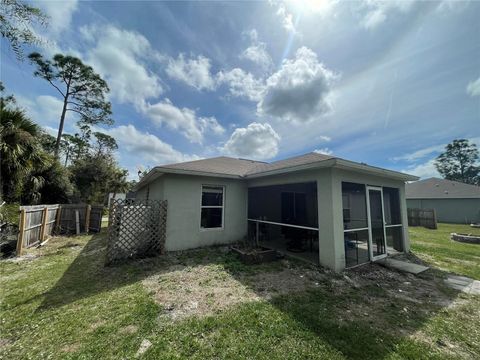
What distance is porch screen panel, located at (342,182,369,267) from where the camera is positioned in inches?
241

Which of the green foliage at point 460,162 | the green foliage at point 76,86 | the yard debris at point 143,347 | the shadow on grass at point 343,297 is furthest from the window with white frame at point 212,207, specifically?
the green foliage at point 460,162

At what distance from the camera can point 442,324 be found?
2.99 meters

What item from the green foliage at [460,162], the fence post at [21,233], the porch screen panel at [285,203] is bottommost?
the fence post at [21,233]

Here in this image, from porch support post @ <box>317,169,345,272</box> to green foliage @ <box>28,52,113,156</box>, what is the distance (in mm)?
19180

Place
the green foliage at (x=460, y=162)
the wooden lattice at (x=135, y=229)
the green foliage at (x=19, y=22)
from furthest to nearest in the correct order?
the green foliage at (x=460, y=162)
the wooden lattice at (x=135, y=229)
the green foliage at (x=19, y=22)

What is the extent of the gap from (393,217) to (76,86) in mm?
24744

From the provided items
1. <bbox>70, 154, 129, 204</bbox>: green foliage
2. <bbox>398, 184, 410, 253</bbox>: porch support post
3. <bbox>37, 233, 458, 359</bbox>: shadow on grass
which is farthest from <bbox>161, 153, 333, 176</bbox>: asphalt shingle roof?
<bbox>70, 154, 129, 204</bbox>: green foliage

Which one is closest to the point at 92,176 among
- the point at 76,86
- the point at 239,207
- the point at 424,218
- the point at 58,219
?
the point at 76,86

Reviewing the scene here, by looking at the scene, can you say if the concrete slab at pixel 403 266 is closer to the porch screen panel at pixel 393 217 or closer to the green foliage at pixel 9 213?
the porch screen panel at pixel 393 217

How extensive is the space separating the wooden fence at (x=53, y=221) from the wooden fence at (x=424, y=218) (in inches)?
906

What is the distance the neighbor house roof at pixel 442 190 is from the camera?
19.5m

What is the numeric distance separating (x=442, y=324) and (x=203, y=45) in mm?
10172

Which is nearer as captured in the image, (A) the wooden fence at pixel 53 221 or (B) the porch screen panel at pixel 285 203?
(A) the wooden fence at pixel 53 221

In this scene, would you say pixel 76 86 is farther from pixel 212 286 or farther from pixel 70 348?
pixel 70 348
